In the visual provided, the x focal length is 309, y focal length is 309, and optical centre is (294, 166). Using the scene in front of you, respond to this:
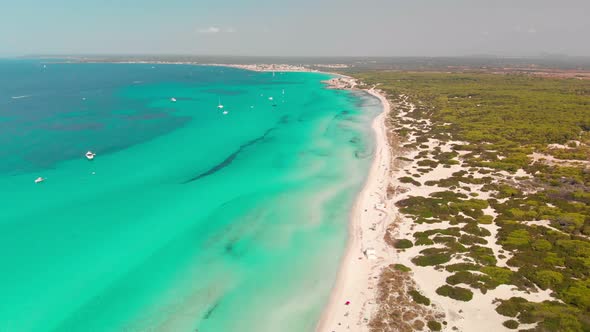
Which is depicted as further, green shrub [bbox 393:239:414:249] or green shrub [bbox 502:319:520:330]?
green shrub [bbox 393:239:414:249]

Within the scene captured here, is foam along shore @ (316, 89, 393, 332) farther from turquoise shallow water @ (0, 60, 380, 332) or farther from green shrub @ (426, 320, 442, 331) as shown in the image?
green shrub @ (426, 320, 442, 331)

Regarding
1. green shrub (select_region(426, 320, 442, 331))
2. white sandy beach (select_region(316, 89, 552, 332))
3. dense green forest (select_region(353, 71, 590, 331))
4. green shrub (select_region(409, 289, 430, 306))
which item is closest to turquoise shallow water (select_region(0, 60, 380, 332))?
white sandy beach (select_region(316, 89, 552, 332))

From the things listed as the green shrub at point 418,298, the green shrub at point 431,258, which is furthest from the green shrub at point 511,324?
the green shrub at point 431,258

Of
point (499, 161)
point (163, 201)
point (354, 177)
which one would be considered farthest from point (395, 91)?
point (163, 201)

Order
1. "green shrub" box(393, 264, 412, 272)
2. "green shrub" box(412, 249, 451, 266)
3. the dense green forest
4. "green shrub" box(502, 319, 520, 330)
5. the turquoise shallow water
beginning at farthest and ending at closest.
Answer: "green shrub" box(412, 249, 451, 266)
"green shrub" box(393, 264, 412, 272)
the turquoise shallow water
the dense green forest
"green shrub" box(502, 319, 520, 330)

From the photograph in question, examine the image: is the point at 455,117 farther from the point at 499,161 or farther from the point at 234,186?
the point at 234,186

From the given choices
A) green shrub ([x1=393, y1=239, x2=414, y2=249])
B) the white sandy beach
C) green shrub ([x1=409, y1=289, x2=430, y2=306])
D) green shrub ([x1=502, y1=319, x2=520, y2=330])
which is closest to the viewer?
green shrub ([x1=502, y1=319, x2=520, y2=330])

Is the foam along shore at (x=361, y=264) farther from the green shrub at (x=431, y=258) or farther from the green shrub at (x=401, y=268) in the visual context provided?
the green shrub at (x=431, y=258)
